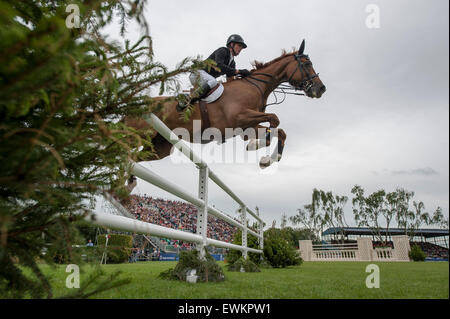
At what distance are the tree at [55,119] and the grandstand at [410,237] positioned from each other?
31624 mm

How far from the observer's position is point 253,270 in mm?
3803

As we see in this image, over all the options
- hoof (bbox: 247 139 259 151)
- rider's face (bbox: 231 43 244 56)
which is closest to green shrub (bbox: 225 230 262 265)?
hoof (bbox: 247 139 259 151)

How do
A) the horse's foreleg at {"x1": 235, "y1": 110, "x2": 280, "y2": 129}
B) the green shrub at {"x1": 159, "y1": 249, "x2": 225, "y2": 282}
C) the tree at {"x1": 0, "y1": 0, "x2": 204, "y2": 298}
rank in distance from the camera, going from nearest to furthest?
the tree at {"x1": 0, "y1": 0, "x2": 204, "y2": 298} < the green shrub at {"x1": 159, "y1": 249, "x2": 225, "y2": 282} < the horse's foreleg at {"x1": 235, "y1": 110, "x2": 280, "y2": 129}

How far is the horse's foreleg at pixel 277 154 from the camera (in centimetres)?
377

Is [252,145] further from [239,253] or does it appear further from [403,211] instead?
[403,211]

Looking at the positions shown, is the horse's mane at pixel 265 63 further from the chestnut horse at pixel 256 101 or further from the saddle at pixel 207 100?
the saddle at pixel 207 100

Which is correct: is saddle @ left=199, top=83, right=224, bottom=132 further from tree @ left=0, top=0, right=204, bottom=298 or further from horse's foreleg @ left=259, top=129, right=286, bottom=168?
tree @ left=0, top=0, right=204, bottom=298

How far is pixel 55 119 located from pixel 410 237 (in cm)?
3549

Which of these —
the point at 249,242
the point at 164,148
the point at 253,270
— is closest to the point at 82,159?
the point at 164,148

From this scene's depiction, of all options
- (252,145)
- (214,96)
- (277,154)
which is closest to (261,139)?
(252,145)

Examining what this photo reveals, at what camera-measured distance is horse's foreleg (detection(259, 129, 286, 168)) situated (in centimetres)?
377

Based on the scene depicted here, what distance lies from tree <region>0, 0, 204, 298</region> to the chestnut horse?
1.86 m

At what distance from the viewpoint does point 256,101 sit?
348 centimetres

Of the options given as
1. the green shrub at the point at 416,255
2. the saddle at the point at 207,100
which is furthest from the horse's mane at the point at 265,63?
the green shrub at the point at 416,255
